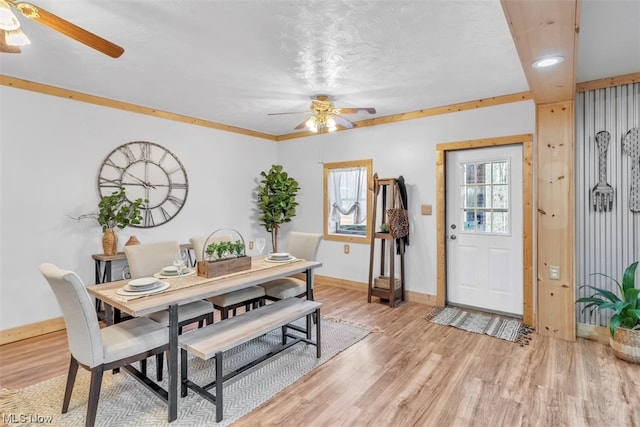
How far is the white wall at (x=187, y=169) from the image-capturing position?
126 inches

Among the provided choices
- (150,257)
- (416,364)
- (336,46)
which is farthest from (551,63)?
(150,257)

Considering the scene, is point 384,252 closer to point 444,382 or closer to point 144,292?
point 444,382

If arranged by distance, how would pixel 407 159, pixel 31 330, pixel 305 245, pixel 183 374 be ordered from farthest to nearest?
1. pixel 407 159
2. pixel 305 245
3. pixel 31 330
4. pixel 183 374

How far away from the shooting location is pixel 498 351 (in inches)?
116

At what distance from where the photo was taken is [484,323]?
3.58 metres

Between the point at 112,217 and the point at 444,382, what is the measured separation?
353cm

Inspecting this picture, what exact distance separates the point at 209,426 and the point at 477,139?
380 cm

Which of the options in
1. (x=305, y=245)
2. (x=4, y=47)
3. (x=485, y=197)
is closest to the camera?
(x=4, y=47)

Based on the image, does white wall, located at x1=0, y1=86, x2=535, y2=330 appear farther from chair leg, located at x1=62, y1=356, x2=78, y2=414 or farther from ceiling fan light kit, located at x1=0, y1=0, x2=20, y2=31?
ceiling fan light kit, located at x1=0, y1=0, x2=20, y2=31

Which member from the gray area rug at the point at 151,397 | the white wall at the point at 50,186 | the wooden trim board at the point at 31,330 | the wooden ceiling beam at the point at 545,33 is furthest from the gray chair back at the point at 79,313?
the wooden ceiling beam at the point at 545,33

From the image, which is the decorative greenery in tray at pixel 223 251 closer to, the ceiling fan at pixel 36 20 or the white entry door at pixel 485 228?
the ceiling fan at pixel 36 20

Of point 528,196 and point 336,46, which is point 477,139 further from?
point 336,46

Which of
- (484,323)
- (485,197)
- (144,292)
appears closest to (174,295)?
(144,292)

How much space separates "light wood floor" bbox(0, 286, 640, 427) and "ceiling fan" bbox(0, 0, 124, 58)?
2353 millimetres
